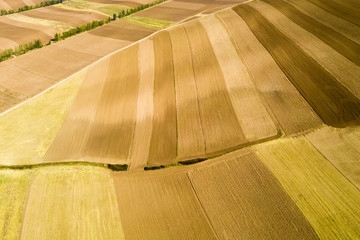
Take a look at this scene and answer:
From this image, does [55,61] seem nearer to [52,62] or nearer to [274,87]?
[52,62]

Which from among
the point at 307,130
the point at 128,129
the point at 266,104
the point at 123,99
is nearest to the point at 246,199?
the point at 307,130

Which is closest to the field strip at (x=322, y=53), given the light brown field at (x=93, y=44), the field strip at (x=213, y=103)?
the field strip at (x=213, y=103)

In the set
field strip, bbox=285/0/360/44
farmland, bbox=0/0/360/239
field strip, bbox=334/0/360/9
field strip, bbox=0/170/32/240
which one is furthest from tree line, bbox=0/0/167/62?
field strip, bbox=334/0/360/9

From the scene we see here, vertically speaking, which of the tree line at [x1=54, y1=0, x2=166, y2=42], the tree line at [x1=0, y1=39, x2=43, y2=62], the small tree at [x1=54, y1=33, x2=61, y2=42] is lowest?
the tree line at [x1=0, y1=39, x2=43, y2=62]

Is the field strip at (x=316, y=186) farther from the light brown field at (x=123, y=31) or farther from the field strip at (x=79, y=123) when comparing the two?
the light brown field at (x=123, y=31)

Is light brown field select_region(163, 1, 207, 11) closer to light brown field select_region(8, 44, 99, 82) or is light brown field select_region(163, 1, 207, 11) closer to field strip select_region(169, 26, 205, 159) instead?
field strip select_region(169, 26, 205, 159)

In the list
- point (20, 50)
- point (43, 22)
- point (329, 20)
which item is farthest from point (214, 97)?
point (43, 22)
